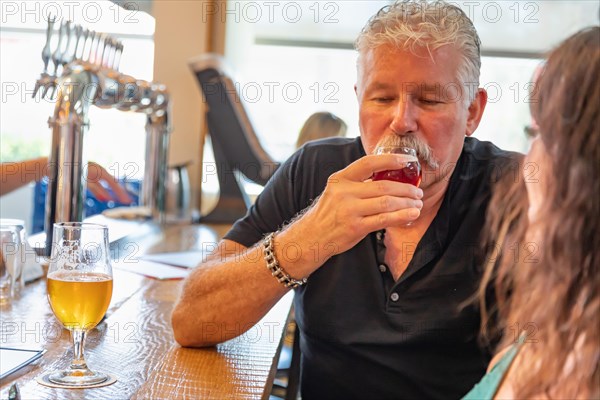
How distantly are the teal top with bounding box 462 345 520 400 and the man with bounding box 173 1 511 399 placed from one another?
21.8 inches

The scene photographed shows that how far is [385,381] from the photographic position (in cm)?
162

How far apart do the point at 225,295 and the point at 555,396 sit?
769mm

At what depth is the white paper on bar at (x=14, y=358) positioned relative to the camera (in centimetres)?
113

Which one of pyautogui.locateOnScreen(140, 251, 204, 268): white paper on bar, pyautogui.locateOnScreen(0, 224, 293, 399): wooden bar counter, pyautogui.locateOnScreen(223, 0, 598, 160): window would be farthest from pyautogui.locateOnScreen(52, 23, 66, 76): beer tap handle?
pyautogui.locateOnScreen(223, 0, 598, 160): window

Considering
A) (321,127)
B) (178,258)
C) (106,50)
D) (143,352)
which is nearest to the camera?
(143,352)

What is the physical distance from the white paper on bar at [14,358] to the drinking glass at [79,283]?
2.3 inches

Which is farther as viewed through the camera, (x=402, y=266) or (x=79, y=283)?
(x=402, y=266)

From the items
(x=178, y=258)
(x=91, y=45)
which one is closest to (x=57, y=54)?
(x=91, y=45)

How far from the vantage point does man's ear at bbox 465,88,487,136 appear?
178cm

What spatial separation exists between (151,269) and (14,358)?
2.90 feet

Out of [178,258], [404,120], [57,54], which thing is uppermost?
[57,54]

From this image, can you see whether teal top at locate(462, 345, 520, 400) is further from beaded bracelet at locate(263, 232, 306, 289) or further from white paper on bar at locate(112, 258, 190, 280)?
white paper on bar at locate(112, 258, 190, 280)

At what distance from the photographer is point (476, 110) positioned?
1800 millimetres

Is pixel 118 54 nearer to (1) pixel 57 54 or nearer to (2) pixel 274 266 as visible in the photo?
(1) pixel 57 54
